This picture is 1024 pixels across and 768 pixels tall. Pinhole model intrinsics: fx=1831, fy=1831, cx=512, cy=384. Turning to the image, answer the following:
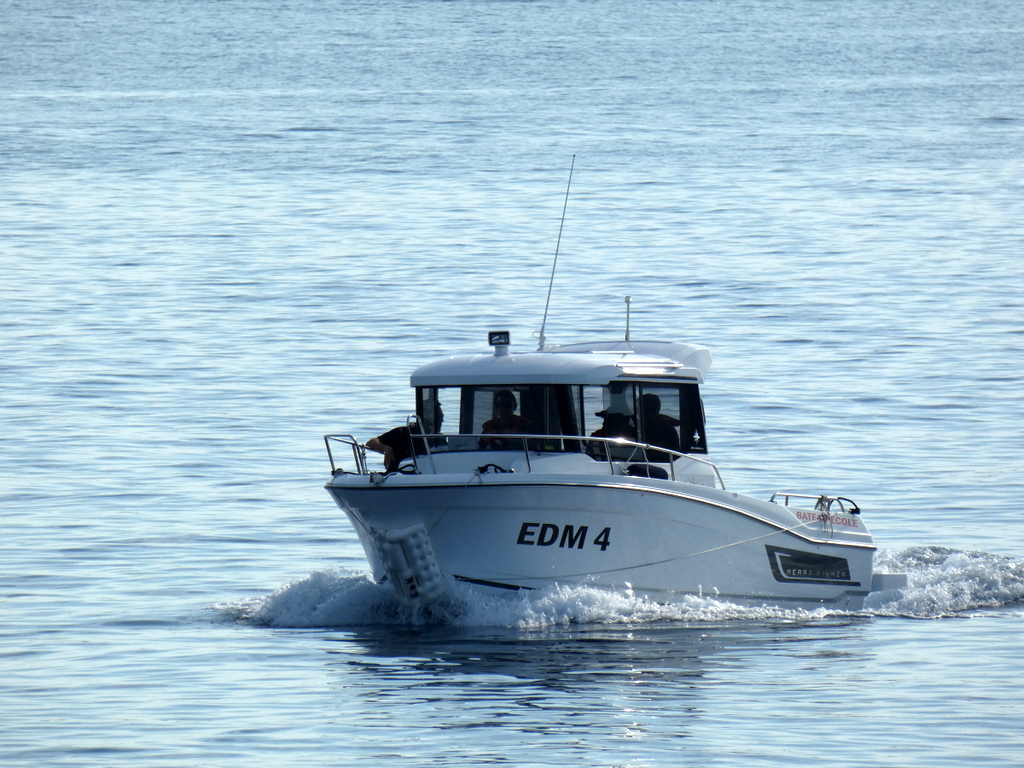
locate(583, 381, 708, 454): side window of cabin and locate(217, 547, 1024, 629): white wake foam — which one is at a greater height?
locate(583, 381, 708, 454): side window of cabin

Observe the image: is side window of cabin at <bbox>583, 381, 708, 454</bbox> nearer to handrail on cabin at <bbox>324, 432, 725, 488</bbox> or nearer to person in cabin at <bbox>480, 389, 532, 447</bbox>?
handrail on cabin at <bbox>324, 432, 725, 488</bbox>

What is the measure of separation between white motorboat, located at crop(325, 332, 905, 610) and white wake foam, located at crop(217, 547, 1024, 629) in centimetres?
13

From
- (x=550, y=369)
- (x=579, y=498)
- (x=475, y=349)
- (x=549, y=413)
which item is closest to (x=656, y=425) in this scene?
(x=549, y=413)

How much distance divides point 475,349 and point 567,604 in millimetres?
22695

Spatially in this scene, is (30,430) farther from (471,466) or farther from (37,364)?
(471,466)

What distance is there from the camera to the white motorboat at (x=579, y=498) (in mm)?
16688

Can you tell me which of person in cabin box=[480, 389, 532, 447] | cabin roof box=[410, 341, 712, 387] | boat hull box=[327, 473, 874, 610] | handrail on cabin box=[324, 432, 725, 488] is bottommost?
boat hull box=[327, 473, 874, 610]

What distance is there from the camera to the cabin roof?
17562 millimetres

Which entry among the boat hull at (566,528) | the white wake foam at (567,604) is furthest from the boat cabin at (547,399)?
the white wake foam at (567,604)

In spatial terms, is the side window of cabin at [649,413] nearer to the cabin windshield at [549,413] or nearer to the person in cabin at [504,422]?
the cabin windshield at [549,413]

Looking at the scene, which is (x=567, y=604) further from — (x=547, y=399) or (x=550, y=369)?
(x=550, y=369)

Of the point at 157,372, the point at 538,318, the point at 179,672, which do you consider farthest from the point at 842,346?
the point at 179,672

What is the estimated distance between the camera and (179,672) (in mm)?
15734

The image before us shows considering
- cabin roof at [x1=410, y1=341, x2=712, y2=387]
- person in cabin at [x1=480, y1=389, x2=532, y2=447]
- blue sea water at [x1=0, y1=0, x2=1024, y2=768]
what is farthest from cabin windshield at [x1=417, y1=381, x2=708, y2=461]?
blue sea water at [x1=0, y1=0, x2=1024, y2=768]
